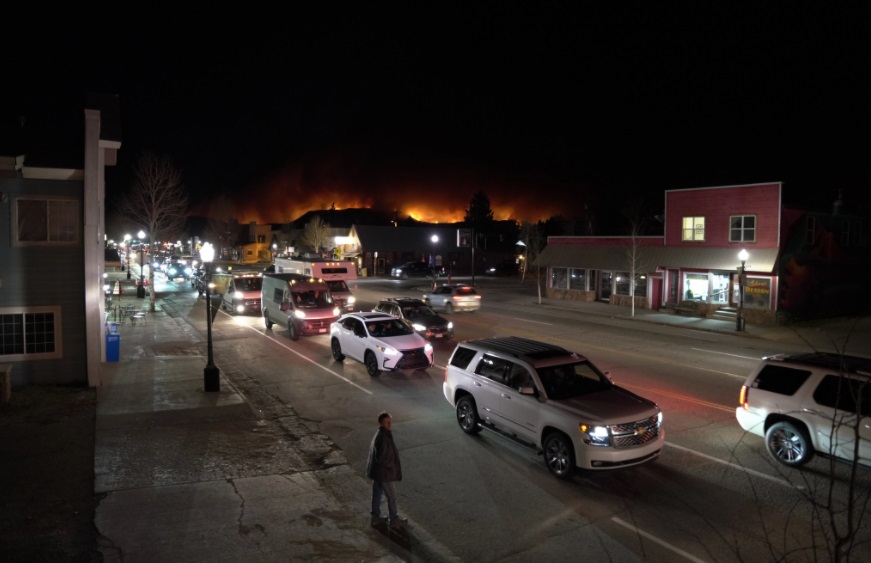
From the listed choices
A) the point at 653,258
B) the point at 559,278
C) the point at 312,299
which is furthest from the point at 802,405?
the point at 559,278

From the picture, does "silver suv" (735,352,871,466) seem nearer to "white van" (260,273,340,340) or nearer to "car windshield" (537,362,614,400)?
"car windshield" (537,362,614,400)

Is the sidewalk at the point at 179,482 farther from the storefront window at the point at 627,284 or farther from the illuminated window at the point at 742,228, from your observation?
the storefront window at the point at 627,284

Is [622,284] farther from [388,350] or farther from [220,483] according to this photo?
[220,483]

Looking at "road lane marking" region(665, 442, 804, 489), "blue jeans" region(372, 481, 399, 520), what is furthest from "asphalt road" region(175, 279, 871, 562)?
"blue jeans" region(372, 481, 399, 520)

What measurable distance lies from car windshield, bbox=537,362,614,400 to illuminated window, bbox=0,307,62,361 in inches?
502

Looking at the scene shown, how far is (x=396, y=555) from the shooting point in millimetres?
6969

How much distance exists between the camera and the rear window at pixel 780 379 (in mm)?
9680

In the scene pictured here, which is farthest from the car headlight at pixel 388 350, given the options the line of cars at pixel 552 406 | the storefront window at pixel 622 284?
the storefront window at pixel 622 284

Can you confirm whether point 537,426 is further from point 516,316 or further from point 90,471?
point 516,316

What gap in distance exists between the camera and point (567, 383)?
10227mm

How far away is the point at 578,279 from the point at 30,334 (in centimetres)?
3324

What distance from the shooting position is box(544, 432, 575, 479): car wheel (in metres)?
8.90

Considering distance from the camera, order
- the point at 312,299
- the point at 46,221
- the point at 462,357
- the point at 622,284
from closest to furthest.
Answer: the point at 462,357 → the point at 46,221 → the point at 312,299 → the point at 622,284

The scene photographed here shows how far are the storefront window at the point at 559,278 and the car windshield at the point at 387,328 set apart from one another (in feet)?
87.8
